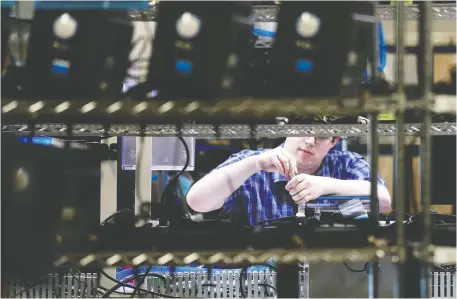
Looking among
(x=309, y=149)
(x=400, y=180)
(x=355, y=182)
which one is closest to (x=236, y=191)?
(x=309, y=149)

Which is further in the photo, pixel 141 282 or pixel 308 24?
pixel 141 282

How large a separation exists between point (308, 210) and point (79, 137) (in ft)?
2.32

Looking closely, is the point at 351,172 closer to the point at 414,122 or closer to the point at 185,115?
the point at 414,122

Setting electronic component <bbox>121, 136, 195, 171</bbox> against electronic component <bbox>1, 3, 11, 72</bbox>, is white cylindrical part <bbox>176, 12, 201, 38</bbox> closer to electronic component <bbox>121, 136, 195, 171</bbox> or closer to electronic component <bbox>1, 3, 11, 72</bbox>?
electronic component <bbox>1, 3, 11, 72</bbox>

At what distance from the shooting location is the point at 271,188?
154 cm

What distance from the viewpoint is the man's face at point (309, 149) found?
1.53m

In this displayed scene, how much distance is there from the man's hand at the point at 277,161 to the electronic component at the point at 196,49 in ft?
1.88

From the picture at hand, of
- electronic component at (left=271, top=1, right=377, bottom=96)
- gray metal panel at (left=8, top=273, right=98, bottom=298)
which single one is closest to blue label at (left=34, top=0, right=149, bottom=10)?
electronic component at (left=271, top=1, right=377, bottom=96)

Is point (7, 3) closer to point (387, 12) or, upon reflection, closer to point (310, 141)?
point (387, 12)

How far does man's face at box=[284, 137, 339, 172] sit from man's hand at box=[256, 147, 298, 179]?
0.03 meters

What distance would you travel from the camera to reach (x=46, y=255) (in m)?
0.95

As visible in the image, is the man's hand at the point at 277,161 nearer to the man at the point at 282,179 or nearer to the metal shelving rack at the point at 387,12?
the man at the point at 282,179

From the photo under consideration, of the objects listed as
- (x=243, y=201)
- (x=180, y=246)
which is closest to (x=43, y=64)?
(x=180, y=246)

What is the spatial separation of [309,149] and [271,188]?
18 centimetres
